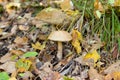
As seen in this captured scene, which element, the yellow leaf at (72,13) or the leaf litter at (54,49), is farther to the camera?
the yellow leaf at (72,13)

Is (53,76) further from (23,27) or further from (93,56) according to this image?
(23,27)

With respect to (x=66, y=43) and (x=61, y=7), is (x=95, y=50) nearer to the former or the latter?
(x=66, y=43)

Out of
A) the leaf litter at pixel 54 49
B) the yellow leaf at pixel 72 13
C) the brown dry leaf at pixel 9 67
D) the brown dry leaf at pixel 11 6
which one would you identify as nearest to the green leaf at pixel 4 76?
the leaf litter at pixel 54 49

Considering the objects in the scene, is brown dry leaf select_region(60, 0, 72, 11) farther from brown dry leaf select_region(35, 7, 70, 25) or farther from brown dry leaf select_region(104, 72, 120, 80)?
brown dry leaf select_region(104, 72, 120, 80)

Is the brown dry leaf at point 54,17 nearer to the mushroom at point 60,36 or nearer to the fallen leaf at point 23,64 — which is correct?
the mushroom at point 60,36

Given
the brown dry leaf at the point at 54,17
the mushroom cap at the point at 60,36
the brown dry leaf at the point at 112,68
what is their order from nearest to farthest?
the brown dry leaf at the point at 112,68 < the mushroom cap at the point at 60,36 < the brown dry leaf at the point at 54,17

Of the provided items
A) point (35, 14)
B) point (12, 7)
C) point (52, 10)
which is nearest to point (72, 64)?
point (52, 10)

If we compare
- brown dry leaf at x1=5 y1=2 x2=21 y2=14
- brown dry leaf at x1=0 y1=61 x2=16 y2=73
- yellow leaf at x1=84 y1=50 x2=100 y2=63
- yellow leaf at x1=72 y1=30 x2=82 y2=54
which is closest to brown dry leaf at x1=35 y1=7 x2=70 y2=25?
yellow leaf at x1=72 y1=30 x2=82 y2=54
